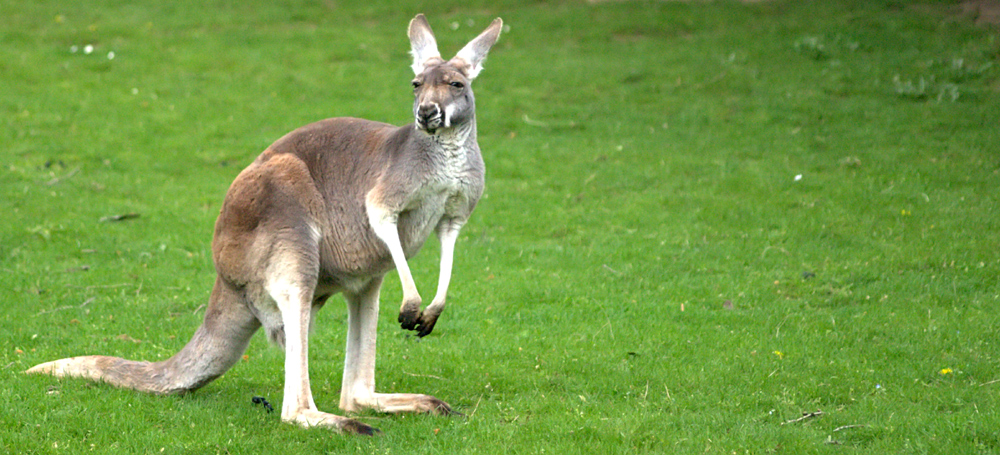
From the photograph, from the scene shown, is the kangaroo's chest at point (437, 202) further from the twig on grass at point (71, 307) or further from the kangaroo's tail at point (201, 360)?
the twig on grass at point (71, 307)

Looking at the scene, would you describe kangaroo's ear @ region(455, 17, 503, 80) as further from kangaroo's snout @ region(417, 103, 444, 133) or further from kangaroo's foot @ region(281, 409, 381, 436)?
kangaroo's foot @ region(281, 409, 381, 436)

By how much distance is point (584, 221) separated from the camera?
9.52m

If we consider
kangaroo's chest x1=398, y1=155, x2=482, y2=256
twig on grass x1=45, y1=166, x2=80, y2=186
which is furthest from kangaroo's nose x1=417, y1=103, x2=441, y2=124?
twig on grass x1=45, y1=166, x2=80, y2=186

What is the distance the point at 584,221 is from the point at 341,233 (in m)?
4.54

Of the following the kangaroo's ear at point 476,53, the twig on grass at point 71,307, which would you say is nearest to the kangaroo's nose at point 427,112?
the kangaroo's ear at point 476,53

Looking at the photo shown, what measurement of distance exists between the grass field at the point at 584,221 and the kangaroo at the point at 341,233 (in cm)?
21

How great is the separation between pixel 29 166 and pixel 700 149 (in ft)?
23.6

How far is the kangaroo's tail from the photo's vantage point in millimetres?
5379

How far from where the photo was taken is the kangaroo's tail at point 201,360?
538 cm

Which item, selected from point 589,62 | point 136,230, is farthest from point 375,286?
point 589,62

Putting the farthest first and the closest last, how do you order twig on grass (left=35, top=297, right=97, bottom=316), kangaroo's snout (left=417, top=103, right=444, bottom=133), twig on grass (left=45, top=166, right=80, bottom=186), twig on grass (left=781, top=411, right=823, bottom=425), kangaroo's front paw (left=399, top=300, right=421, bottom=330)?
twig on grass (left=45, top=166, right=80, bottom=186)
twig on grass (left=35, top=297, right=97, bottom=316)
twig on grass (left=781, top=411, right=823, bottom=425)
kangaroo's front paw (left=399, top=300, right=421, bottom=330)
kangaroo's snout (left=417, top=103, right=444, bottom=133)

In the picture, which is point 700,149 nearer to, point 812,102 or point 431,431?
point 812,102

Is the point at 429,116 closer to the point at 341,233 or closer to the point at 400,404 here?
the point at 341,233

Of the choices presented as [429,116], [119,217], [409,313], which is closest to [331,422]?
[409,313]
